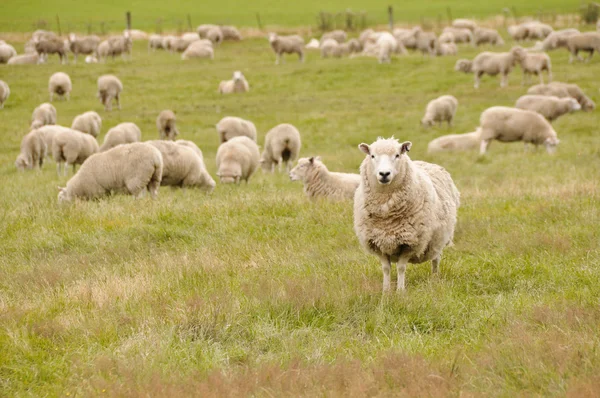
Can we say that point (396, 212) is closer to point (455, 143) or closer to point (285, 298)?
point (285, 298)

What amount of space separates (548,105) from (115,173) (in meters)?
15.2

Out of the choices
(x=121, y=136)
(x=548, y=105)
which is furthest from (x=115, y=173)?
(x=548, y=105)

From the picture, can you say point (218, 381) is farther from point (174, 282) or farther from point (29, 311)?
point (174, 282)

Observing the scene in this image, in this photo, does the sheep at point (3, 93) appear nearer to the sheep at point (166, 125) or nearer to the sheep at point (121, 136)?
the sheep at point (166, 125)

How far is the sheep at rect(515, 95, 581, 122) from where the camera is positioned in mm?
23109

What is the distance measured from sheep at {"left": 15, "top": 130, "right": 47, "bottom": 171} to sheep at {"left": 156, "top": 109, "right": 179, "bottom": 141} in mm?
3526

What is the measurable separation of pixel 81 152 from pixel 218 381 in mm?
14292

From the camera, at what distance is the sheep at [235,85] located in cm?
3208

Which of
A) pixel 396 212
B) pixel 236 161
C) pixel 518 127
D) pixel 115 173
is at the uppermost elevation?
pixel 396 212

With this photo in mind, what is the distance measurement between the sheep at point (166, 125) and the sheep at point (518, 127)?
894 centimetres

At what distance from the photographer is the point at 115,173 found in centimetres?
1284

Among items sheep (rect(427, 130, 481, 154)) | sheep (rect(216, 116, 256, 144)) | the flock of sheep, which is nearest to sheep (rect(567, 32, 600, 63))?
the flock of sheep

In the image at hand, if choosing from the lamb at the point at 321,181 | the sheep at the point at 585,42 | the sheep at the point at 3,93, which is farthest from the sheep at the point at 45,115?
the sheep at the point at 585,42

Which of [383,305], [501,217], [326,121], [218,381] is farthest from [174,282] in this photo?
[326,121]
